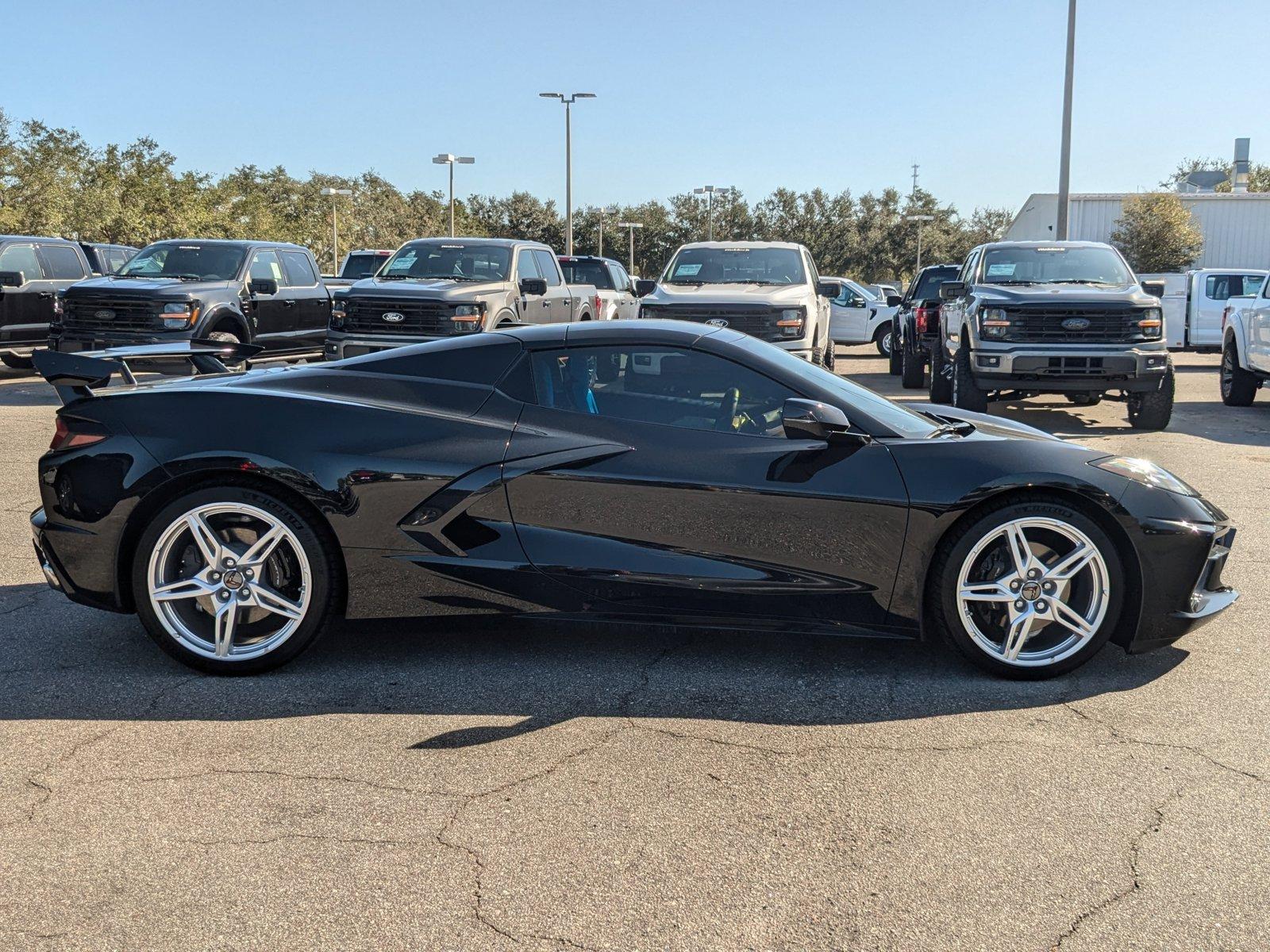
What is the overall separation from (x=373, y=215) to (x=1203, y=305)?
60.2m

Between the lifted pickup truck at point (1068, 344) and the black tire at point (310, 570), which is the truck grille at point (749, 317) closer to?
the lifted pickup truck at point (1068, 344)

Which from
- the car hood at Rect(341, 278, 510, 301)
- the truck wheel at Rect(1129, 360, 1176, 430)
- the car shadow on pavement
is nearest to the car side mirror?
the car shadow on pavement

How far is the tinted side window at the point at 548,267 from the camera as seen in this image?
16531 mm

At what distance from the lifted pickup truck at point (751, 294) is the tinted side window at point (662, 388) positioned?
8008mm

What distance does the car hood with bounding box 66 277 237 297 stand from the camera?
14719 mm

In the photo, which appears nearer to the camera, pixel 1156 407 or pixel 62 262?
pixel 1156 407

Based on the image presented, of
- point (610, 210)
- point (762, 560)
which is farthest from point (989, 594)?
point (610, 210)

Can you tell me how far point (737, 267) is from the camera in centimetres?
1477

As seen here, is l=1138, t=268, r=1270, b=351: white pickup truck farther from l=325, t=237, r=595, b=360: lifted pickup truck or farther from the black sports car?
the black sports car

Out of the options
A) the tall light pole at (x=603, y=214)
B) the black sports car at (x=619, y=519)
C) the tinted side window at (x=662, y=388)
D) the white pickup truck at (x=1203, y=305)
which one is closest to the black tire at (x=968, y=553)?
the black sports car at (x=619, y=519)

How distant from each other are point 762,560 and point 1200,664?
184cm

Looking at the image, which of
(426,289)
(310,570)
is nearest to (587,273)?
(426,289)

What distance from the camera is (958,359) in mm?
13211

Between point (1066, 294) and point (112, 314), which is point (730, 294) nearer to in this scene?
point (1066, 294)
